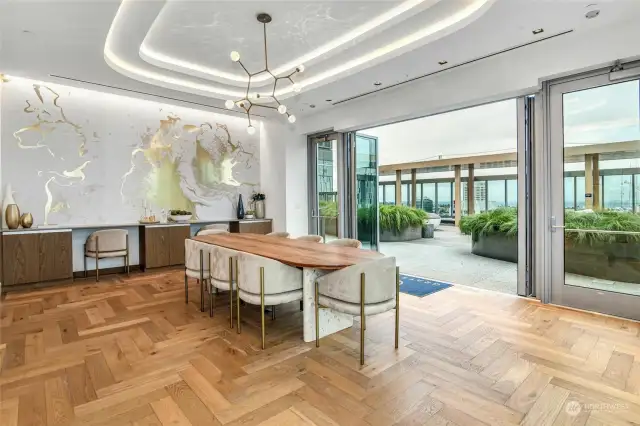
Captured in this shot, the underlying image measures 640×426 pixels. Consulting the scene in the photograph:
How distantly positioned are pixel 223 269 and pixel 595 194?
409cm

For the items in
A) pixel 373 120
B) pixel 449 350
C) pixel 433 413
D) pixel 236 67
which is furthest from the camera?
pixel 373 120

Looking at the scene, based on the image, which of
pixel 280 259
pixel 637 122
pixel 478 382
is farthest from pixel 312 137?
pixel 478 382

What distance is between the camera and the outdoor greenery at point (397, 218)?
9938 mm

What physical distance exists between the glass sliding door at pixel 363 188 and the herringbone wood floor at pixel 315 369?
275 centimetres

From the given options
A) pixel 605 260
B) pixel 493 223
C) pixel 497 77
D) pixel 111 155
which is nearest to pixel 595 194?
pixel 605 260

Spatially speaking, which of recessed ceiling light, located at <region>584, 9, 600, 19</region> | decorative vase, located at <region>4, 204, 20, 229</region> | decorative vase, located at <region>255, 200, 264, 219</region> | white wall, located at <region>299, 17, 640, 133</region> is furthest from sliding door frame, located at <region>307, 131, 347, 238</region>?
decorative vase, located at <region>4, 204, 20, 229</region>

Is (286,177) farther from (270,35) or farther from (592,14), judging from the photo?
(592,14)

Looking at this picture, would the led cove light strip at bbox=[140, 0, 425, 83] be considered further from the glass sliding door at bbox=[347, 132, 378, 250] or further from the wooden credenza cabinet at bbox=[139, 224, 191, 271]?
the wooden credenza cabinet at bbox=[139, 224, 191, 271]

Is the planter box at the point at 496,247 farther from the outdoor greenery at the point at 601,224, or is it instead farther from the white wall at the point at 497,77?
the white wall at the point at 497,77

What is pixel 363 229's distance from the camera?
255 inches

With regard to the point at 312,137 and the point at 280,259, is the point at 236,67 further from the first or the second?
the point at 280,259

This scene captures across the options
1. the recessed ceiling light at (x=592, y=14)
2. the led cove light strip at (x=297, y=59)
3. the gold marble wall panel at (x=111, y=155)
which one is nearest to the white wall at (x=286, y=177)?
the gold marble wall panel at (x=111, y=155)

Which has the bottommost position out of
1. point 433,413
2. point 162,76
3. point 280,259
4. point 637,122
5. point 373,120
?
point 433,413

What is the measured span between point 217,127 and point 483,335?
599 cm
